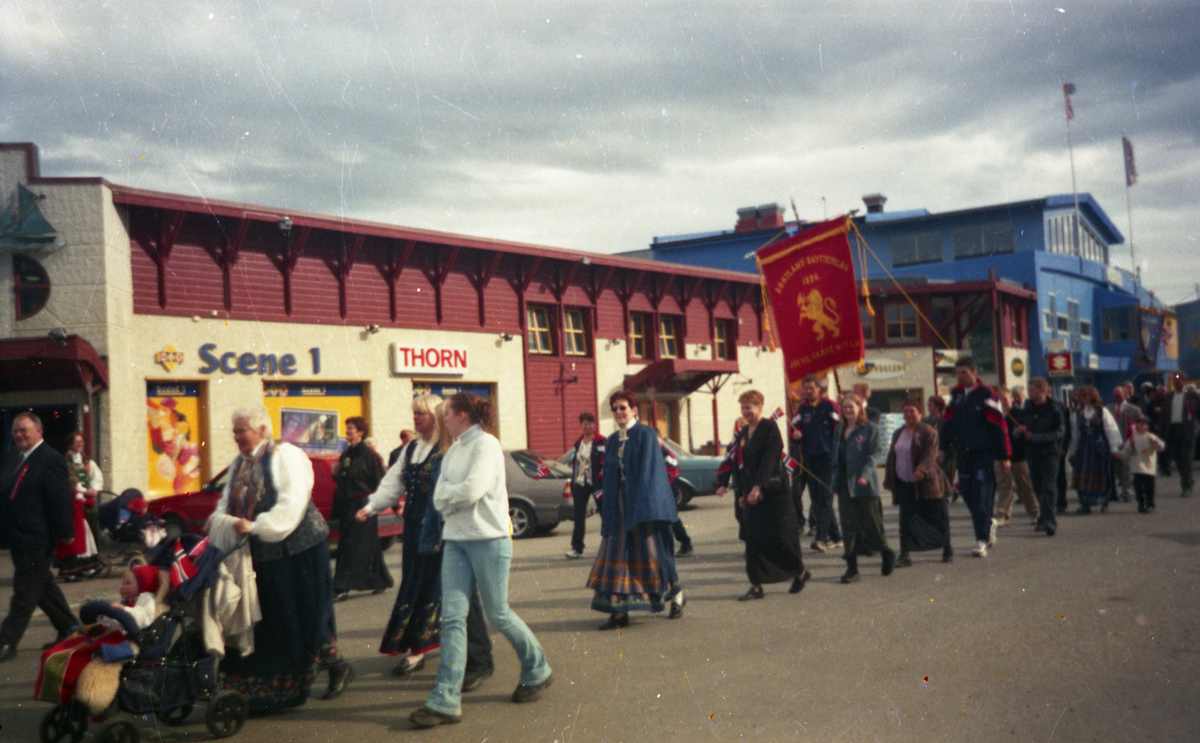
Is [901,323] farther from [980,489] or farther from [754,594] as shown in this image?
[754,594]

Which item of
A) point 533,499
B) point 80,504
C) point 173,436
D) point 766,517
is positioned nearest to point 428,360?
point 173,436

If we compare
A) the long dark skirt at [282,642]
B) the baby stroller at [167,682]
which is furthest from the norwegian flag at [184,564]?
the long dark skirt at [282,642]

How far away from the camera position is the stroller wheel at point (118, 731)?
4.72 meters

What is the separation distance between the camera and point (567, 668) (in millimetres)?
6059

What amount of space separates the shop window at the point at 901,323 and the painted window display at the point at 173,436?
1115 inches

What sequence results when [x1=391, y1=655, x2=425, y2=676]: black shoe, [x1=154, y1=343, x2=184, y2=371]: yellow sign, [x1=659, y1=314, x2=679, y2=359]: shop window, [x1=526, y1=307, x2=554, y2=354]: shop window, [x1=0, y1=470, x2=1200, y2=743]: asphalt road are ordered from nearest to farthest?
[x1=0, y1=470, x2=1200, y2=743]: asphalt road → [x1=391, y1=655, x2=425, y2=676]: black shoe → [x1=154, y1=343, x2=184, y2=371]: yellow sign → [x1=526, y1=307, x2=554, y2=354]: shop window → [x1=659, y1=314, x2=679, y2=359]: shop window

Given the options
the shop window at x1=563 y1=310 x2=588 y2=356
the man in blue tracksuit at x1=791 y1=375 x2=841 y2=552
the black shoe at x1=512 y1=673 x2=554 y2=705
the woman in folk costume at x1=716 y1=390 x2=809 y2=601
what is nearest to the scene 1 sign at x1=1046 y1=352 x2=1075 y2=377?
the shop window at x1=563 y1=310 x2=588 y2=356

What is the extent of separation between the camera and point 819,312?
9.48 metres

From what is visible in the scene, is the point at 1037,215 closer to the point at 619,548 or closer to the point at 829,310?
the point at 829,310

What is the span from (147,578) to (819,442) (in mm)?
7467

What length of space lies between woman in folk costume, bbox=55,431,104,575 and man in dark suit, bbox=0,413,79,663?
12.2 ft

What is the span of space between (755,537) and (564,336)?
1850 cm

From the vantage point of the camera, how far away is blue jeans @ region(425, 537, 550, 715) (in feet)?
16.6

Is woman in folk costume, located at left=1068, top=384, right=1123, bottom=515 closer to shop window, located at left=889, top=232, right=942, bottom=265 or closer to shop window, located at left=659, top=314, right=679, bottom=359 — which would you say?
shop window, located at left=659, top=314, right=679, bottom=359
